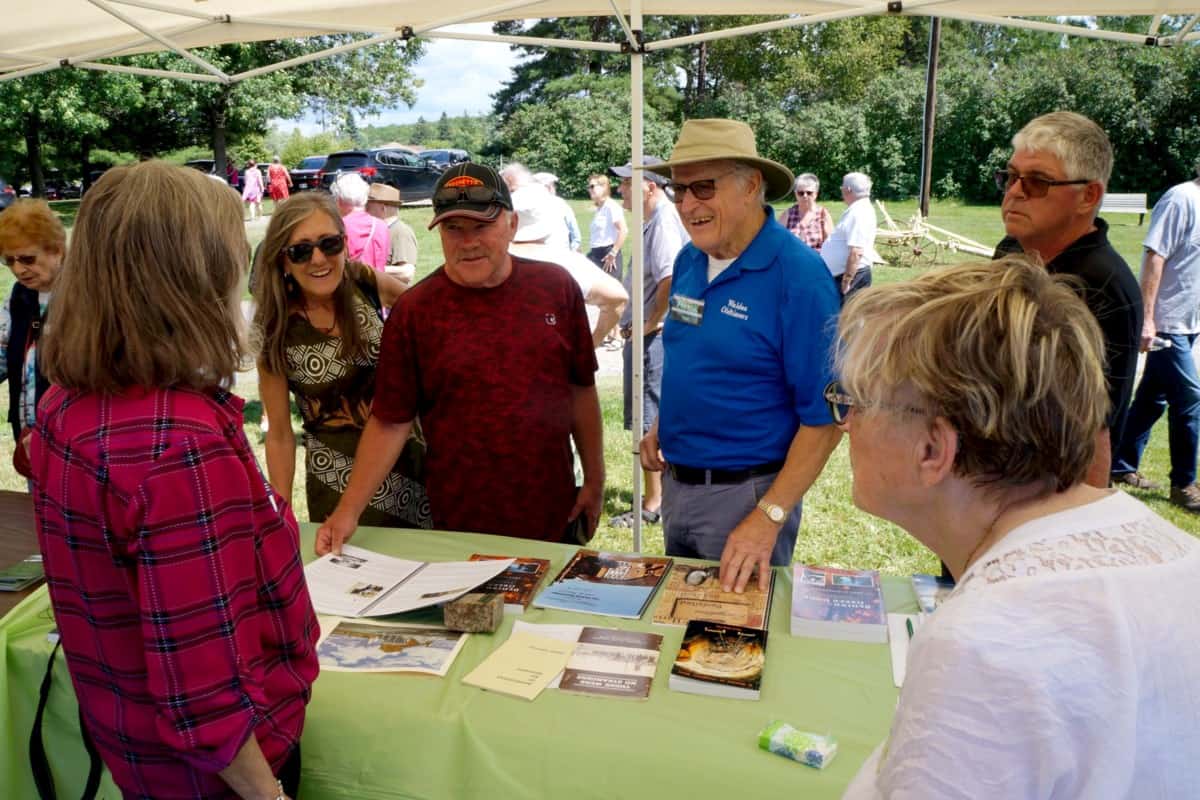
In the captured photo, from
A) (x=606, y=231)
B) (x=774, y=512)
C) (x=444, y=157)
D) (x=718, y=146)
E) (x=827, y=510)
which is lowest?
(x=827, y=510)

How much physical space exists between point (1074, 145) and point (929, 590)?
1.26 m

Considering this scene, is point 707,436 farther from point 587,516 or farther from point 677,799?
point 677,799

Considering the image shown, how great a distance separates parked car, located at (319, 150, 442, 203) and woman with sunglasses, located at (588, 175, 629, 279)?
452 inches

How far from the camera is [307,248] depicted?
241 centimetres

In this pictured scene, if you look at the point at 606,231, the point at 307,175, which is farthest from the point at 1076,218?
the point at 307,175

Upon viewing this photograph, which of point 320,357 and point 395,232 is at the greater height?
point 395,232

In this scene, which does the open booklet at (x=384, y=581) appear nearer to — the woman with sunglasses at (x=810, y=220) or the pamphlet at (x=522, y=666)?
the pamphlet at (x=522, y=666)

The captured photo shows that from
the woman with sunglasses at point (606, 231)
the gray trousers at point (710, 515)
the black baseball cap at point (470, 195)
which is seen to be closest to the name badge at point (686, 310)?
the gray trousers at point (710, 515)

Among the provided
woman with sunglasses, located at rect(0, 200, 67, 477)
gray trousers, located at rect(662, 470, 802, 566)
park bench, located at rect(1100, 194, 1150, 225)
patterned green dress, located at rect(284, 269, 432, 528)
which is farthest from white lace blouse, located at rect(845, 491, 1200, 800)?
park bench, located at rect(1100, 194, 1150, 225)

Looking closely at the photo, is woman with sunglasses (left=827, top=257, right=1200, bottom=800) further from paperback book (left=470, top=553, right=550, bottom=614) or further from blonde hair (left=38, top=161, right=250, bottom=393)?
paperback book (left=470, top=553, right=550, bottom=614)

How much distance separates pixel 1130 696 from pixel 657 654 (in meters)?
0.98

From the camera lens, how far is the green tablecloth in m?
1.33

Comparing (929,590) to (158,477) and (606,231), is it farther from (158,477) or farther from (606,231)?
(606,231)

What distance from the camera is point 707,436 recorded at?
2215 mm
